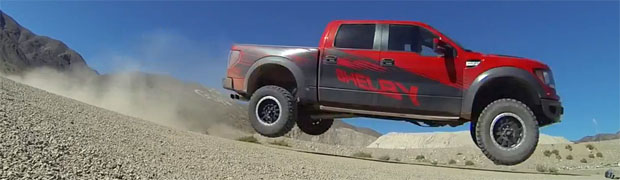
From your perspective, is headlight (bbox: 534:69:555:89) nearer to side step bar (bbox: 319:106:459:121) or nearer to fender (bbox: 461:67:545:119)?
fender (bbox: 461:67:545:119)

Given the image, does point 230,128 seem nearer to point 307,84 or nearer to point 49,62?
point 307,84

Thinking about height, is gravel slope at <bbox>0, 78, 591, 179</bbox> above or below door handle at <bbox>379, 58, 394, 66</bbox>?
below

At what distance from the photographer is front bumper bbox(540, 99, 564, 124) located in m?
6.21

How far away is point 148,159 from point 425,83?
138 inches

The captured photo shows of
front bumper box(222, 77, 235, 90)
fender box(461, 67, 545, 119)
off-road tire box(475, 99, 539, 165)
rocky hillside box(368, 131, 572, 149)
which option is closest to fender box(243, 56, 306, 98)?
front bumper box(222, 77, 235, 90)

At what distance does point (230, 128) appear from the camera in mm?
24438

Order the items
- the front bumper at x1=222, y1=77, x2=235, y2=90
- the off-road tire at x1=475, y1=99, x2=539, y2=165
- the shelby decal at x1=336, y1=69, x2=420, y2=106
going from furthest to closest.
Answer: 1. the front bumper at x1=222, y1=77, x2=235, y2=90
2. the shelby decal at x1=336, y1=69, x2=420, y2=106
3. the off-road tire at x1=475, y1=99, x2=539, y2=165

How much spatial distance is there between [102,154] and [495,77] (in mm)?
4746

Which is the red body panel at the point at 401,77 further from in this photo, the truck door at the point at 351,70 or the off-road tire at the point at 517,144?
the off-road tire at the point at 517,144

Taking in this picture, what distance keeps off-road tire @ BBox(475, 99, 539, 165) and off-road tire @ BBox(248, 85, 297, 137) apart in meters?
2.42

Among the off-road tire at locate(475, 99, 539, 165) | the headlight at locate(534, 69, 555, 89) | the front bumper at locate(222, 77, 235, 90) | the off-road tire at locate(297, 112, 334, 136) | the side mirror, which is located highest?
the side mirror

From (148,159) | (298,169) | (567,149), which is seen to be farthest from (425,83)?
(567,149)

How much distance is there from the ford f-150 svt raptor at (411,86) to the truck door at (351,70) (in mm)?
13

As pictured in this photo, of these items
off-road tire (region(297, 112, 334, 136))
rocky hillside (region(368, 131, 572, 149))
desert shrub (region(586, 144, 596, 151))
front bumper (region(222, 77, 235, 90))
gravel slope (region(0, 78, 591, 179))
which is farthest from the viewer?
rocky hillside (region(368, 131, 572, 149))
